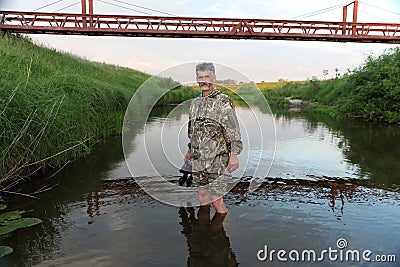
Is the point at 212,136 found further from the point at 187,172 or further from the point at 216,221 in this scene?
the point at 216,221

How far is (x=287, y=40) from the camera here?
72.8 feet

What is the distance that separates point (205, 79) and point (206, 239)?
1.62 m

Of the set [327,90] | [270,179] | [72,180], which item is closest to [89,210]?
[72,180]

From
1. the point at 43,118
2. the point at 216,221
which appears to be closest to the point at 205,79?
the point at 216,221

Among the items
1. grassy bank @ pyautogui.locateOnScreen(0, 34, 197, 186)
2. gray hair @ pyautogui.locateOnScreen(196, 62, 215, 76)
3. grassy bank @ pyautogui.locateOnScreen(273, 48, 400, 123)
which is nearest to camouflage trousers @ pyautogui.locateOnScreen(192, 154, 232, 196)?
gray hair @ pyautogui.locateOnScreen(196, 62, 215, 76)

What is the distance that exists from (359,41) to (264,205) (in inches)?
861

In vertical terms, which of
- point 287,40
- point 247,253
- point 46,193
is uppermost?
point 287,40

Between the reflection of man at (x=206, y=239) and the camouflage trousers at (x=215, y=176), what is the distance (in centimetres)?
35

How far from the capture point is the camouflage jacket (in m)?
3.41

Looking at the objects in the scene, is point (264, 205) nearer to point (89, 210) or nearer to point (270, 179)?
point (270, 179)

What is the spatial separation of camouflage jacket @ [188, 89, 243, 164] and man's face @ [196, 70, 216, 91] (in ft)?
0.33

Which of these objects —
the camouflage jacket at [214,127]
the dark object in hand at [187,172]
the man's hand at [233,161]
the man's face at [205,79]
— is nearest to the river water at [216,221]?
the dark object in hand at [187,172]

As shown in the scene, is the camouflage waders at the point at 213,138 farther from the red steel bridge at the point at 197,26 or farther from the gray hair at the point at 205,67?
the red steel bridge at the point at 197,26

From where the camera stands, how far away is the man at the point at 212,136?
3.40 metres
